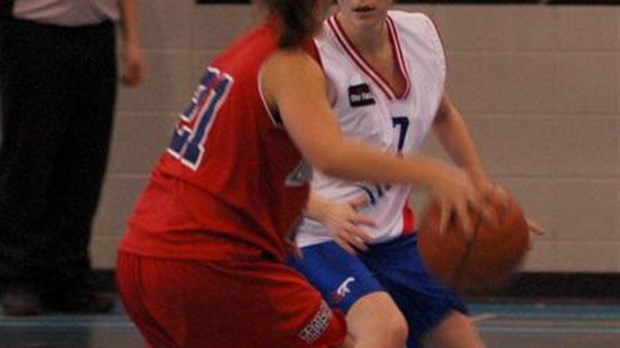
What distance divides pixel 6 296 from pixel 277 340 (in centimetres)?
351

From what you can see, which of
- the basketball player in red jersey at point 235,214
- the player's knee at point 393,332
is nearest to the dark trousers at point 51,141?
the player's knee at point 393,332

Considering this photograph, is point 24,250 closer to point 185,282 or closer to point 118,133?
point 118,133

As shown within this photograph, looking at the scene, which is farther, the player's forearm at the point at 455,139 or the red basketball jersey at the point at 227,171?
the player's forearm at the point at 455,139

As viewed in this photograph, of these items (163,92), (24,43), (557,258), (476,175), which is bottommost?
(557,258)

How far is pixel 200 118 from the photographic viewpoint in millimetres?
3928

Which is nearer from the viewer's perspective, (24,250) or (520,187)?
(24,250)

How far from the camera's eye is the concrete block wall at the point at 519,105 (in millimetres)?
7906

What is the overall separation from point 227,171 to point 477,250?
0.72 meters

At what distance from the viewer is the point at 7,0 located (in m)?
7.05

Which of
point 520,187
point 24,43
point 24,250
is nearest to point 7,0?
point 24,43

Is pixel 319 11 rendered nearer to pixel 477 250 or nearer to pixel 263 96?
pixel 263 96

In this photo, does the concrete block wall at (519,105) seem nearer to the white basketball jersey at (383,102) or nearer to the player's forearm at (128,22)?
the player's forearm at (128,22)

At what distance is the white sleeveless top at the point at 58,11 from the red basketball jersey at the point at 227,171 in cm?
319

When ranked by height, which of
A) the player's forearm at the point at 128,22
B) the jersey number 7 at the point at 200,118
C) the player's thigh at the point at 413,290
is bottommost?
the player's forearm at the point at 128,22
